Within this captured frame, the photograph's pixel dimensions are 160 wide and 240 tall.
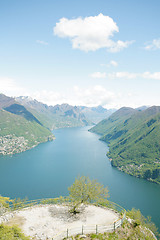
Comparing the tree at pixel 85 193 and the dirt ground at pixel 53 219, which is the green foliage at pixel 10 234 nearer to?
the dirt ground at pixel 53 219

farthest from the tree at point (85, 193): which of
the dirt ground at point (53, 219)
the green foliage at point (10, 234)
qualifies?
the green foliage at point (10, 234)

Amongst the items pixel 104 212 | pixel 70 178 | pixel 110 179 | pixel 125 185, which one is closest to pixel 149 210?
pixel 125 185

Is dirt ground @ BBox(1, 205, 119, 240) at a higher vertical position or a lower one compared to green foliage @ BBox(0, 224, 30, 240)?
lower

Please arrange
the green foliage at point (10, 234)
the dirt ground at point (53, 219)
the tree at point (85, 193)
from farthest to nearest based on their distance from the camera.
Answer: the tree at point (85, 193) → the dirt ground at point (53, 219) → the green foliage at point (10, 234)

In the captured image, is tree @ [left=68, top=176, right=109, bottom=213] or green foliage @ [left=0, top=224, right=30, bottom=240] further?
tree @ [left=68, top=176, right=109, bottom=213]

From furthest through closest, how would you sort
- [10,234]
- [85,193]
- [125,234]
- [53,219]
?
[85,193]
[53,219]
[125,234]
[10,234]

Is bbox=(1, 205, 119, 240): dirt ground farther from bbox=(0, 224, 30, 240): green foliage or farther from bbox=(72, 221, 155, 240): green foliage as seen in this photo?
bbox=(0, 224, 30, 240): green foliage

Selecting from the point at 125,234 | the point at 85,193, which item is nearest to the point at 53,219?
the point at 85,193

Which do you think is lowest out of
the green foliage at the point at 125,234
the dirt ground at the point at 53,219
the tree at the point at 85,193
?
the dirt ground at the point at 53,219

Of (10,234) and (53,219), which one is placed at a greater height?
(10,234)

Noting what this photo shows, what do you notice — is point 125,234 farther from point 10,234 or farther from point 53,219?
point 10,234

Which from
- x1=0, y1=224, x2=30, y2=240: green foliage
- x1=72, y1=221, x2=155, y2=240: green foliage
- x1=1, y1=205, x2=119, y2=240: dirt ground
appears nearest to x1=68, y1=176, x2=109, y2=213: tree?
x1=1, y1=205, x2=119, y2=240: dirt ground
